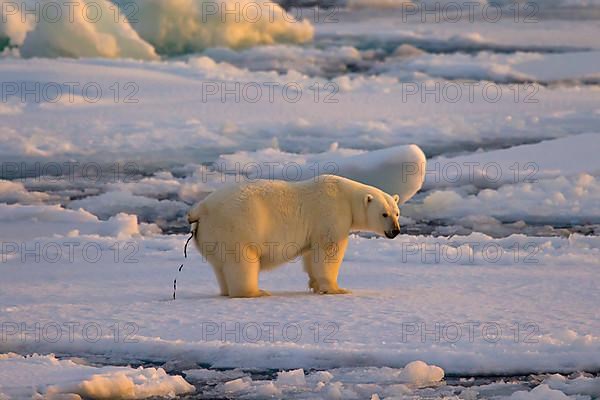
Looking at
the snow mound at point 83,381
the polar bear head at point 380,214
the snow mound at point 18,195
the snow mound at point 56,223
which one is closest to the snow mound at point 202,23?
the snow mound at point 18,195

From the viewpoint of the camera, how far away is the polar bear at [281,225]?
577 cm

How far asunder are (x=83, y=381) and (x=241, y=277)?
1.60m

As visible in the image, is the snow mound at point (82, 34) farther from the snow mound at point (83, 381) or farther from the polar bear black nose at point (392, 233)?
the snow mound at point (83, 381)

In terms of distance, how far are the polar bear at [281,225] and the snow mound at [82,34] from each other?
11.5 m

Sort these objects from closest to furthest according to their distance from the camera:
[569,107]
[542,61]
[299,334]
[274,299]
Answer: [299,334] → [274,299] → [569,107] → [542,61]

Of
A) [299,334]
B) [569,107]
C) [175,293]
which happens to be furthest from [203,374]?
[569,107]

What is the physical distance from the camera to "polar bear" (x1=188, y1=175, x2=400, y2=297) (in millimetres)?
5766

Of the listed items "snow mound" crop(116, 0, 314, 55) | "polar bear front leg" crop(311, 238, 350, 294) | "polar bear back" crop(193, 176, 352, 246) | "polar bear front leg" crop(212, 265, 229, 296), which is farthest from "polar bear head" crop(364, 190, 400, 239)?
"snow mound" crop(116, 0, 314, 55)

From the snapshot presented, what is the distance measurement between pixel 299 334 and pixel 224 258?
908mm

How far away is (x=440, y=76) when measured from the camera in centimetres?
1823

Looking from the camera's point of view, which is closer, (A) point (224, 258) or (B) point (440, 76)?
(A) point (224, 258)

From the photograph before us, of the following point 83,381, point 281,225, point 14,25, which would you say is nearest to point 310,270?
point 281,225

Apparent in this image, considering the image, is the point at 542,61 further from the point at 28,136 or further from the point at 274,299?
the point at 274,299

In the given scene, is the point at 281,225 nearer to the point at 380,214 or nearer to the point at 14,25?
the point at 380,214
